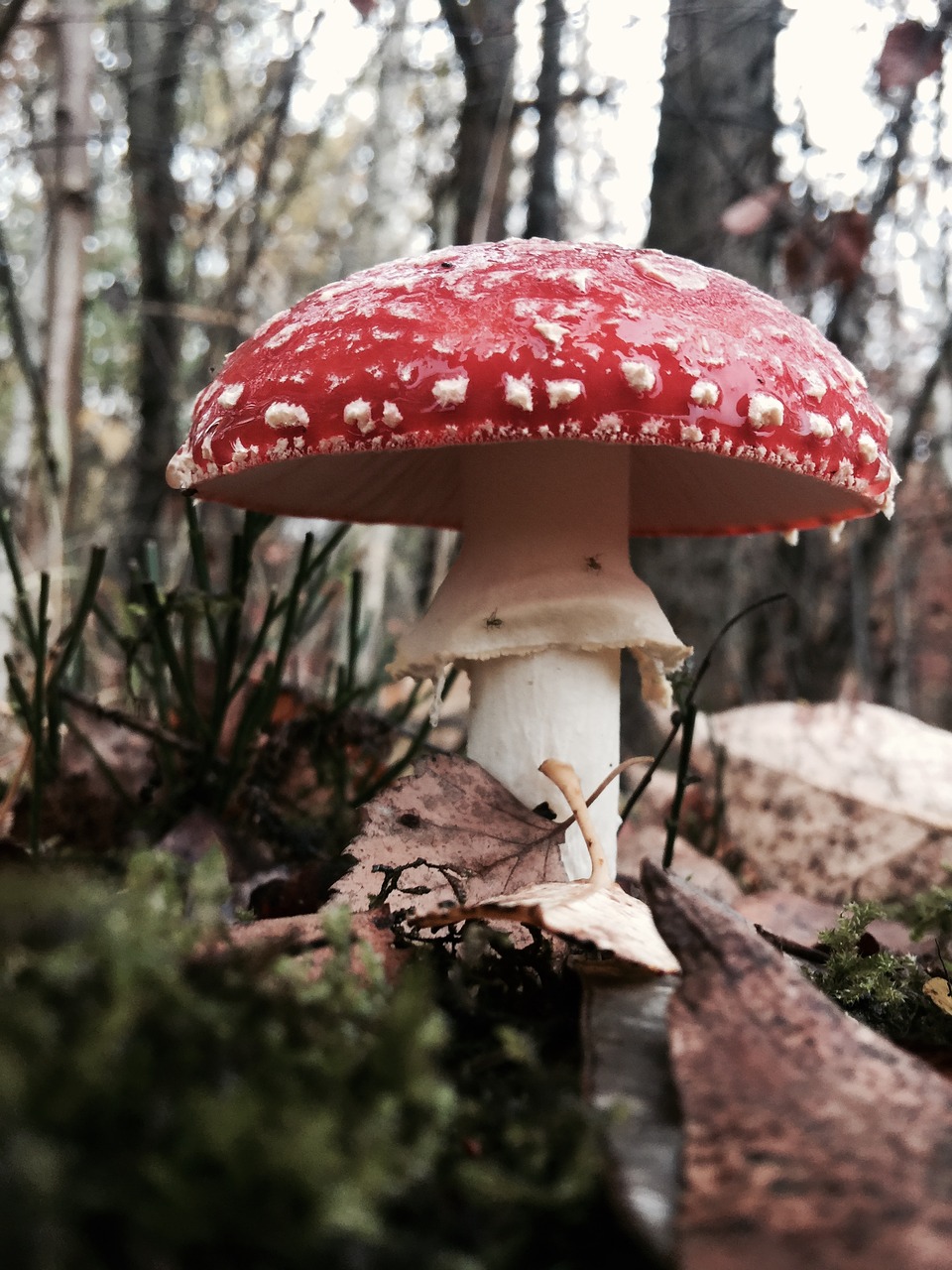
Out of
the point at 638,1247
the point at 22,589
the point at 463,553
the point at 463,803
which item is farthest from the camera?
the point at 22,589

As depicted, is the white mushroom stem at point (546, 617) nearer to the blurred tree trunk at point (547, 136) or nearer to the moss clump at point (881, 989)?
the moss clump at point (881, 989)

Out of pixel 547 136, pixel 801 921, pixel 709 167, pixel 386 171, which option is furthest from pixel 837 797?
pixel 386 171

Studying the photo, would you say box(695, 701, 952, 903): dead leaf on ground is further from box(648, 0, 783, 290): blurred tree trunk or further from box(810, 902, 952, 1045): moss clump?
Result: box(648, 0, 783, 290): blurred tree trunk

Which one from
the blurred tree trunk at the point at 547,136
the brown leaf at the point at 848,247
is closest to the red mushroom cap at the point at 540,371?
Result: the blurred tree trunk at the point at 547,136

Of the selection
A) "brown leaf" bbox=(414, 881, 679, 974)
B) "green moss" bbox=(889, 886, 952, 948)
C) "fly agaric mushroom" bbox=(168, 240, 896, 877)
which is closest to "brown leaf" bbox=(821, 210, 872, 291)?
"fly agaric mushroom" bbox=(168, 240, 896, 877)

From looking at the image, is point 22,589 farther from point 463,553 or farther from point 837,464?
point 837,464

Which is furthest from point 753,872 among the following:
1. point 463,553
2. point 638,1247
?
point 638,1247
